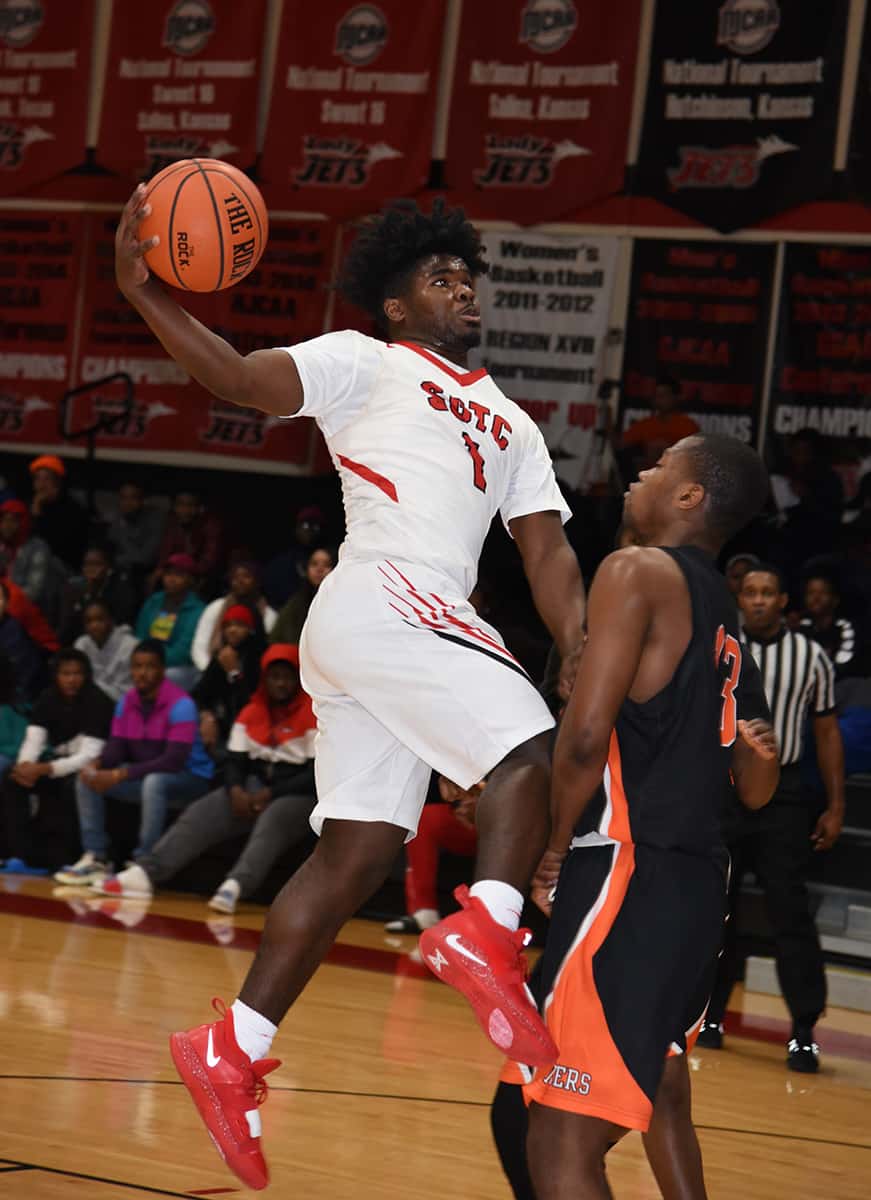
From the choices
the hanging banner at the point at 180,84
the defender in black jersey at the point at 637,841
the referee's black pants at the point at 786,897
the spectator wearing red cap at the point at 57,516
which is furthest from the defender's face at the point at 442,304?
the hanging banner at the point at 180,84

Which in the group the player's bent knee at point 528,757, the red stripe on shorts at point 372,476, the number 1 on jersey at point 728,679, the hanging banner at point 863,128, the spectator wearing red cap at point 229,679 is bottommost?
the spectator wearing red cap at point 229,679

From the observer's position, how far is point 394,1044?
6.29 m

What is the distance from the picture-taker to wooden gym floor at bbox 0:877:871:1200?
4402 mm

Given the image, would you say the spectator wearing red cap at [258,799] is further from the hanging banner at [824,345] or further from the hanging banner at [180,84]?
the hanging banner at [180,84]

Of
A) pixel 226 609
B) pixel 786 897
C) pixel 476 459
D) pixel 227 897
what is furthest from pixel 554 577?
pixel 226 609

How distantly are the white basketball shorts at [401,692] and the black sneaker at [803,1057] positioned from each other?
3.36m

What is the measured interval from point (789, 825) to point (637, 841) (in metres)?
3.93

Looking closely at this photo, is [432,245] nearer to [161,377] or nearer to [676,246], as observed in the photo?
[676,246]

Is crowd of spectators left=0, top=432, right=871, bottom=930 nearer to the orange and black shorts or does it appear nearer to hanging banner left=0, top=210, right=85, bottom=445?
hanging banner left=0, top=210, right=85, bottom=445

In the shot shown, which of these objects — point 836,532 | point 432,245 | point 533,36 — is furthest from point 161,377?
point 432,245

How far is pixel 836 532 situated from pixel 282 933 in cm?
770

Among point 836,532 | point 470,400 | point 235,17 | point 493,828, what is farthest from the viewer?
point 235,17

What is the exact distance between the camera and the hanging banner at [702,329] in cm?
1193

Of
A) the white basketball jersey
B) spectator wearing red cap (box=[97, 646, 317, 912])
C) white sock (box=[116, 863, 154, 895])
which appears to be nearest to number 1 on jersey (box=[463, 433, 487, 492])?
the white basketball jersey
